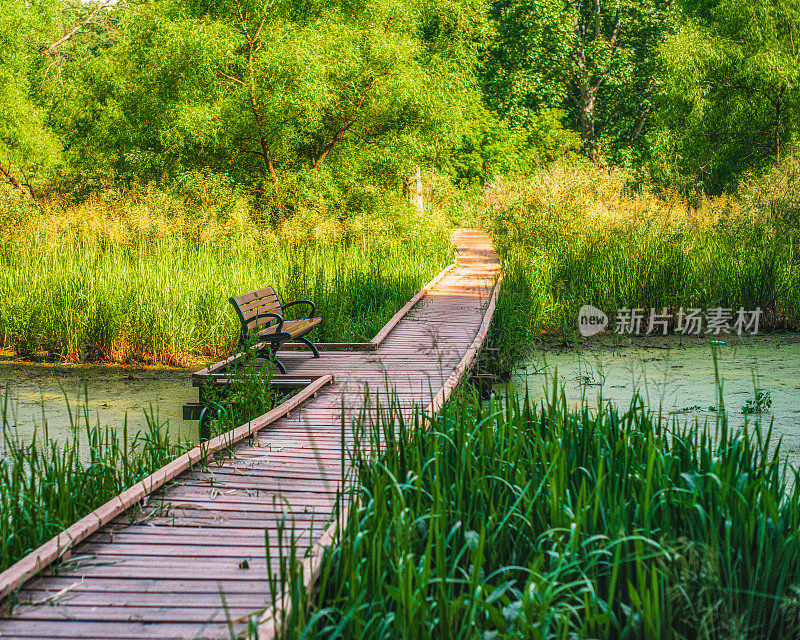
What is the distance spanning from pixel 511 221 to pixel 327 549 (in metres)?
12.0

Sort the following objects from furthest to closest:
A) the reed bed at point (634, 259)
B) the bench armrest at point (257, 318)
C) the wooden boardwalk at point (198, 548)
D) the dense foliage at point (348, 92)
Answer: the dense foliage at point (348, 92) < the reed bed at point (634, 259) < the bench armrest at point (257, 318) < the wooden boardwalk at point (198, 548)

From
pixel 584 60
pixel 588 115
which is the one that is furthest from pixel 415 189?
pixel 584 60

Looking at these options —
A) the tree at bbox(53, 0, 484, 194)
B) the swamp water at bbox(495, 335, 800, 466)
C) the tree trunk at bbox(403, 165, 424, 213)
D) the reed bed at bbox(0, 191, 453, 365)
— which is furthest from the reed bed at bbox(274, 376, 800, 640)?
the tree trunk at bbox(403, 165, 424, 213)

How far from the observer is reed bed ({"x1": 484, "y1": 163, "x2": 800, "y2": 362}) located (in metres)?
10.2

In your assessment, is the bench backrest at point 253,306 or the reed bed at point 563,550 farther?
the bench backrest at point 253,306

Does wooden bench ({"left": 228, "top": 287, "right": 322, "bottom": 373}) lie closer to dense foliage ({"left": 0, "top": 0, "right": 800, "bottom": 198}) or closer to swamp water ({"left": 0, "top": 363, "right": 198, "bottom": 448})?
swamp water ({"left": 0, "top": 363, "right": 198, "bottom": 448})

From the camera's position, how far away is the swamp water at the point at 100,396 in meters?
6.46

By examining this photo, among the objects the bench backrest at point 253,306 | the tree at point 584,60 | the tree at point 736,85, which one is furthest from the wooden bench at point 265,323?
the tree at point 584,60

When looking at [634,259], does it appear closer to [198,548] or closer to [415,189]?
[198,548]

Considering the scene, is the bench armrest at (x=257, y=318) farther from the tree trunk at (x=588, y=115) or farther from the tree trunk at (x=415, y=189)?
the tree trunk at (x=588, y=115)

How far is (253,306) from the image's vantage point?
22.8 feet

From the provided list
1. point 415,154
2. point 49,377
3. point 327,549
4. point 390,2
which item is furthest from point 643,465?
point 390,2

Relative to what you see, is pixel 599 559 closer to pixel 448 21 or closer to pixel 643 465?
pixel 643 465

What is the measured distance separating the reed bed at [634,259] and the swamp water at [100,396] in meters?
3.40
